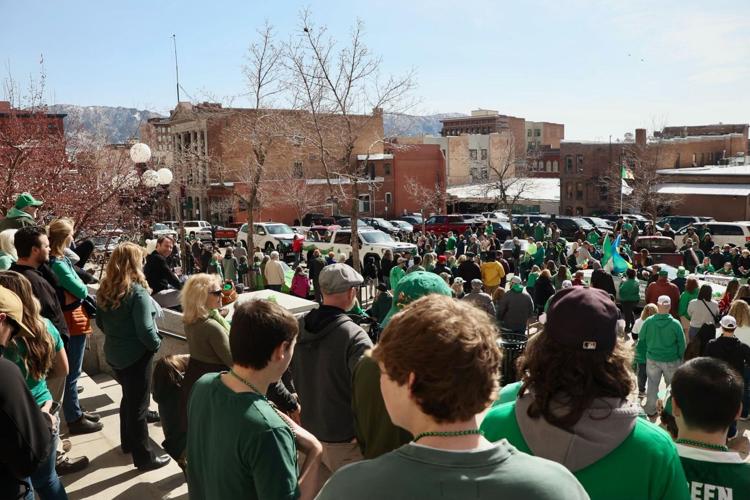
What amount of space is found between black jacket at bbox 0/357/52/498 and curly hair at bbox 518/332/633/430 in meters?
2.31

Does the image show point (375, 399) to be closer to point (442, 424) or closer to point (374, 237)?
point (442, 424)

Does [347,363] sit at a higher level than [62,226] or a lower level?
lower

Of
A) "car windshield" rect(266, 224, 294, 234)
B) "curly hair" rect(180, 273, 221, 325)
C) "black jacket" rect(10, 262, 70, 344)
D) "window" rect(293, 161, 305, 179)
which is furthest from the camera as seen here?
"window" rect(293, 161, 305, 179)

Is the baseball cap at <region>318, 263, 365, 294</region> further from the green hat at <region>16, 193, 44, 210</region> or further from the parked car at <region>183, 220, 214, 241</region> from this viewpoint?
the parked car at <region>183, 220, 214, 241</region>

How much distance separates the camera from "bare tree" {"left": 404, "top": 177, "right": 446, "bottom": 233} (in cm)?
5025

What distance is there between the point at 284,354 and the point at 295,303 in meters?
6.04

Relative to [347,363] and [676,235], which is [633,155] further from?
[347,363]

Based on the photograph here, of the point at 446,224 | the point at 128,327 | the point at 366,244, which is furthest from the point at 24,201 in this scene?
the point at 446,224

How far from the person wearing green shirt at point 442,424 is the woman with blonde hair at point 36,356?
2882 millimetres

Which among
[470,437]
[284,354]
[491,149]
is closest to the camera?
[470,437]

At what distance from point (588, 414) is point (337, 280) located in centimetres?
200

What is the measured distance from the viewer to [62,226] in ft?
19.1

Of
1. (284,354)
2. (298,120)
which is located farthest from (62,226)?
(298,120)

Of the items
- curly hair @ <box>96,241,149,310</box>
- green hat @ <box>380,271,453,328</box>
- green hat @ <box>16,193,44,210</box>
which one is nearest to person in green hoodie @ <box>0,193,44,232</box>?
green hat @ <box>16,193,44,210</box>
